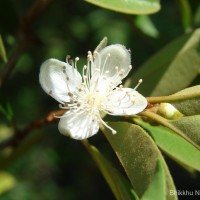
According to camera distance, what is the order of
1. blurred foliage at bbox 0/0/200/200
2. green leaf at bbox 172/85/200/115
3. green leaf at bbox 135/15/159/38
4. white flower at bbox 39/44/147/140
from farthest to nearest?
blurred foliage at bbox 0/0/200/200 → green leaf at bbox 135/15/159/38 → white flower at bbox 39/44/147/140 → green leaf at bbox 172/85/200/115

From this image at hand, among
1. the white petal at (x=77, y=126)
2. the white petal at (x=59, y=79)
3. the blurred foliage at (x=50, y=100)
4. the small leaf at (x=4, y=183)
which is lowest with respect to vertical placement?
the blurred foliage at (x=50, y=100)

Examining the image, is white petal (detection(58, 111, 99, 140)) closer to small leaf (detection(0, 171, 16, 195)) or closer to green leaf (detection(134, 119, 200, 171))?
green leaf (detection(134, 119, 200, 171))

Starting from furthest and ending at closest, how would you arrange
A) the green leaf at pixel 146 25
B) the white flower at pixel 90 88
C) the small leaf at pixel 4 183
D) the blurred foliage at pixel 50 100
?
the blurred foliage at pixel 50 100, the small leaf at pixel 4 183, the green leaf at pixel 146 25, the white flower at pixel 90 88

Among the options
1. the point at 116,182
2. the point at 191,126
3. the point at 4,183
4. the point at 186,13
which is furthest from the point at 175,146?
the point at 4,183

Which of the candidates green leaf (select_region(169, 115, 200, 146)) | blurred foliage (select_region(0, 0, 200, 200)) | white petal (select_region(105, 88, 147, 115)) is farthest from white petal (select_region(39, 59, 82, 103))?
blurred foliage (select_region(0, 0, 200, 200))

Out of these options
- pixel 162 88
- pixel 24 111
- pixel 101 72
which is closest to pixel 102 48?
pixel 101 72

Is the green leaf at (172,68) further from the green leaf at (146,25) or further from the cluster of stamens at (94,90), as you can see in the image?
the green leaf at (146,25)

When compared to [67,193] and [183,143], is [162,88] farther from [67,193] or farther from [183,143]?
[67,193]

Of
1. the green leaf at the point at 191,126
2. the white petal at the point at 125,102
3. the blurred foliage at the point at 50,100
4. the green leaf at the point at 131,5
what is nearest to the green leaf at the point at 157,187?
the green leaf at the point at 191,126

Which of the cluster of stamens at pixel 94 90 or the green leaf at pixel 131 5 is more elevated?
the green leaf at pixel 131 5
